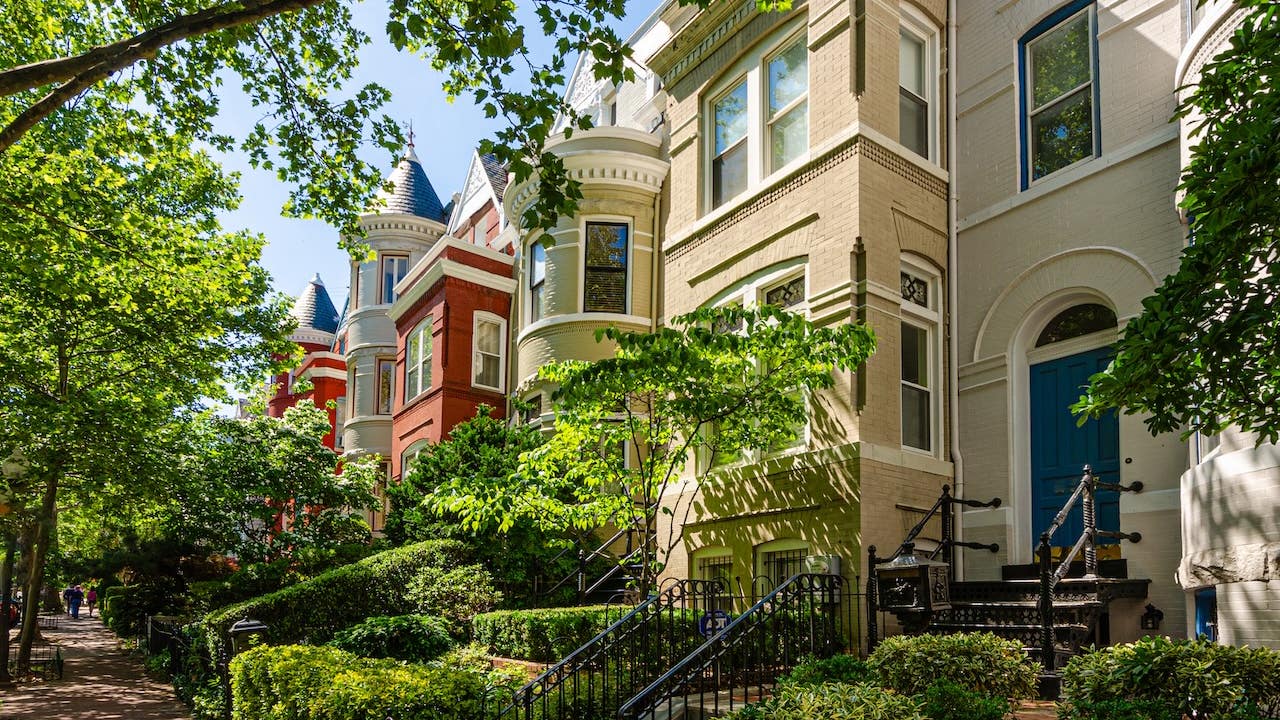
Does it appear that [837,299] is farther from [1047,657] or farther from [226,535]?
[226,535]

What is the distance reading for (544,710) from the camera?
27.9 feet

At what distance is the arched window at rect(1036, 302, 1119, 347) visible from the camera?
11.6 meters

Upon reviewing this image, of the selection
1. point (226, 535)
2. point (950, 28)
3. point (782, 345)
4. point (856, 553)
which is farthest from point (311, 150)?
point (226, 535)

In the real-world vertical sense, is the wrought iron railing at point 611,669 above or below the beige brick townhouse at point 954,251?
below

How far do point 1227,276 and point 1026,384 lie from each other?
7342mm

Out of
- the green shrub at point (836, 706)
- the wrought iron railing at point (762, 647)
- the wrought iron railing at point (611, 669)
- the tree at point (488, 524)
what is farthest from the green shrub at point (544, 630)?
the green shrub at point (836, 706)

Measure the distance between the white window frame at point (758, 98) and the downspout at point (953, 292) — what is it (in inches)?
79.6

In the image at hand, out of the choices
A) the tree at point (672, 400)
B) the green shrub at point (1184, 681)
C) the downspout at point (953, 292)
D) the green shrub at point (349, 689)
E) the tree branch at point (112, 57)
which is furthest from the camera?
the downspout at point (953, 292)

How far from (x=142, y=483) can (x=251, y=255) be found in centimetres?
451

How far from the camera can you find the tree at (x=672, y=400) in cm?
1058

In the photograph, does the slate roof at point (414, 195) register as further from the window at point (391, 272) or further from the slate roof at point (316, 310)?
the slate roof at point (316, 310)

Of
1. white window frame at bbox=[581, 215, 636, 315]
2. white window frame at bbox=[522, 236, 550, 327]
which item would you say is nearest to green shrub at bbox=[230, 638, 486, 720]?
white window frame at bbox=[581, 215, 636, 315]

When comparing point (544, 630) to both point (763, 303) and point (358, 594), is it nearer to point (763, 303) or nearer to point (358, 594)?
point (763, 303)

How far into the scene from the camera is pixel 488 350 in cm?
2528
